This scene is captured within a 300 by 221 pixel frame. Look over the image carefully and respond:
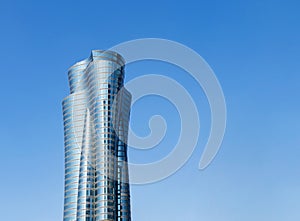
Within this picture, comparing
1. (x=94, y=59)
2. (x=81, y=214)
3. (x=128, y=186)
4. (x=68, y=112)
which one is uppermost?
(x=94, y=59)

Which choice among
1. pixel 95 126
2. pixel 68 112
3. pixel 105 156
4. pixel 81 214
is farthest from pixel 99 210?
pixel 68 112

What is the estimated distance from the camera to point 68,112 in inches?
6644

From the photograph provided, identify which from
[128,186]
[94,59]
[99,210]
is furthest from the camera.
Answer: [94,59]

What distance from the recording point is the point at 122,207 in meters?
152

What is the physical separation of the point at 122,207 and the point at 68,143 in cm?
3170

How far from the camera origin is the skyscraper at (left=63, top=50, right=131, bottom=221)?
149250mm

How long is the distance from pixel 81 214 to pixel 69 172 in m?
18.3

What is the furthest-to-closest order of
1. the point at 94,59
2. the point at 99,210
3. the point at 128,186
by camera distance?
the point at 94,59, the point at 128,186, the point at 99,210

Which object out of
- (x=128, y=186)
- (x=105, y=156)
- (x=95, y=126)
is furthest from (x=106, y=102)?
(x=128, y=186)

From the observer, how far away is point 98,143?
156000 mm

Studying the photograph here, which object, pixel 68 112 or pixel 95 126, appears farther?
pixel 68 112

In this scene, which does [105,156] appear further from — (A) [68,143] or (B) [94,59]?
(B) [94,59]

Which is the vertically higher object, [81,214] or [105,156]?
[105,156]

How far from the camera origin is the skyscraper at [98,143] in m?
149
